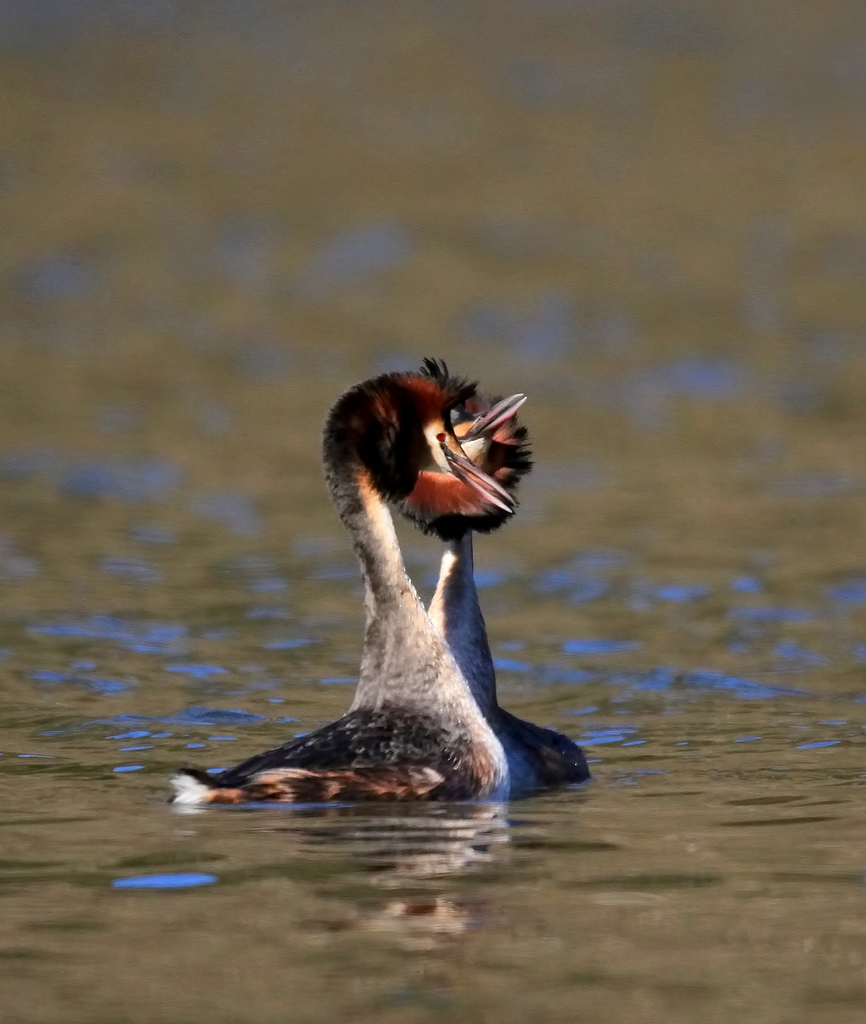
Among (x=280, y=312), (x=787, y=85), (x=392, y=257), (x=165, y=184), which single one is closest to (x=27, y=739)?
(x=280, y=312)

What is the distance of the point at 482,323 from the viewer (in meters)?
29.6

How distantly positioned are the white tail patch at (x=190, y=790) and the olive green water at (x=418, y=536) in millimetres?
118

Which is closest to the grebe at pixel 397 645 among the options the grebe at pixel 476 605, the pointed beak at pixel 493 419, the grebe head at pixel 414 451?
the grebe head at pixel 414 451

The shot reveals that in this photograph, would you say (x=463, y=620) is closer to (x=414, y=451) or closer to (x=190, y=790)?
(x=414, y=451)

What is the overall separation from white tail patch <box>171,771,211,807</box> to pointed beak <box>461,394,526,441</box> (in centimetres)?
224

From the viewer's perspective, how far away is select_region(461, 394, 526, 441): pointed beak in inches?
479

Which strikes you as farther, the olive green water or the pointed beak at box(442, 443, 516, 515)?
the pointed beak at box(442, 443, 516, 515)

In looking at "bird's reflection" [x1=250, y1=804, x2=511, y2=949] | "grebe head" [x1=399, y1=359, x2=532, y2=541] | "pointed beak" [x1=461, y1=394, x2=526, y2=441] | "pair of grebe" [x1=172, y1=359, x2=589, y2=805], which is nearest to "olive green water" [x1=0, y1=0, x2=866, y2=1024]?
"bird's reflection" [x1=250, y1=804, x2=511, y2=949]

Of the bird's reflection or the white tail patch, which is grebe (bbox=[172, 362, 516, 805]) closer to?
the white tail patch

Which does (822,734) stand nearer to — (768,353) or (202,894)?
(202,894)

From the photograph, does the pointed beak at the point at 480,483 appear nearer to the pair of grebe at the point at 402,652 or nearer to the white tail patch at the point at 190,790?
the pair of grebe at the point at 402,652

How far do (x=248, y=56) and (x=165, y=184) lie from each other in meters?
7.75

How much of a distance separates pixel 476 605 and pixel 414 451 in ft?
4.10

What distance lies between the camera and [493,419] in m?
12.2
